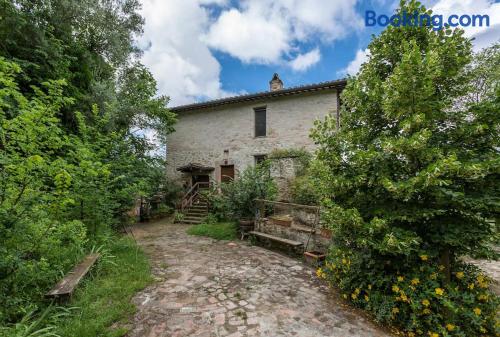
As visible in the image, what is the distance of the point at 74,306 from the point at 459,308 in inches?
192

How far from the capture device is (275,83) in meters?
13.3

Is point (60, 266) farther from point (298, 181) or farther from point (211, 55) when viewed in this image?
point (211, 55)

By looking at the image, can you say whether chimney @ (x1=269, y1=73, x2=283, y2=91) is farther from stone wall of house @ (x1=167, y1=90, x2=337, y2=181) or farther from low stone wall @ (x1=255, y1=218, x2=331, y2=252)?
low stone wall @ (x1=255, y1=218, x2=331, y2=252)

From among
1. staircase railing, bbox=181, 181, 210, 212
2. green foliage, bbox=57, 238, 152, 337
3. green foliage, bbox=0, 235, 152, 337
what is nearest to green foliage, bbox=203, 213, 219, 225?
staircase railing, bbox=181, 181, 210, 212

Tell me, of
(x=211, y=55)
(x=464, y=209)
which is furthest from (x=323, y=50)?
(x=464, y=209)

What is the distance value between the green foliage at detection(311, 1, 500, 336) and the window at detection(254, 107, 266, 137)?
29.2ft

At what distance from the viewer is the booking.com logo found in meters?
3.23

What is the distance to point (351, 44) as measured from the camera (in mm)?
8617

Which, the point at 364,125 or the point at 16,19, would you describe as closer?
the point at 364,125

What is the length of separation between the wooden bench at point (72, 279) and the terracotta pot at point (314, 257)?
4.26 metres

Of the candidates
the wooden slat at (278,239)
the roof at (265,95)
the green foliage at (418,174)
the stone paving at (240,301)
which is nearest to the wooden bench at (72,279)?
the stone paving at (240,301)

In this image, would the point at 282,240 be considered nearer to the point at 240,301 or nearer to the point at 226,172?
the point at 240,301

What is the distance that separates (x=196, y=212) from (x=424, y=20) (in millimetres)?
10570

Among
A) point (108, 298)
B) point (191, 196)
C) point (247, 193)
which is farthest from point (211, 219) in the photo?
point (108, 298)
